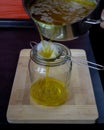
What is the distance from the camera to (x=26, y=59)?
828mm

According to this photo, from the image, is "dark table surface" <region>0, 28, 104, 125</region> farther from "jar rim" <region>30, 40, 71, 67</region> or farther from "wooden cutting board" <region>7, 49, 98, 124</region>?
"jar rim" <region>30, 40, 71, 67</region>

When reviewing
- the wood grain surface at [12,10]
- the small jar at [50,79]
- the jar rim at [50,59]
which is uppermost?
the jar rim at [50,59]

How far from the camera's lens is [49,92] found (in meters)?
0.72

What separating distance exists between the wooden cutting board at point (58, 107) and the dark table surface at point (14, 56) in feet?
0.05

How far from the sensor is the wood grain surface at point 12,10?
1.03 m

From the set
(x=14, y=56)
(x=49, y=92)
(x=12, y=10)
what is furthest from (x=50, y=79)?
(x=12, y=10)

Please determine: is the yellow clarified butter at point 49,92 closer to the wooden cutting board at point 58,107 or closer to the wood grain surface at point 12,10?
the wooden cutting board at point 58,107

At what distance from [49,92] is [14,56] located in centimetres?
18

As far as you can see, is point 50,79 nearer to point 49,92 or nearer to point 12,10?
point 49,92

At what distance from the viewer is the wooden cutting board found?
636mm

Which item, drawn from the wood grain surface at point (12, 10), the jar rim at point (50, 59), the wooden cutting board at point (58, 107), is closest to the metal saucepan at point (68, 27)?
the jar rim at point (50, 59)

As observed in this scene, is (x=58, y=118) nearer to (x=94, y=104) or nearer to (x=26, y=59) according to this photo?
(x=94, y=104)
